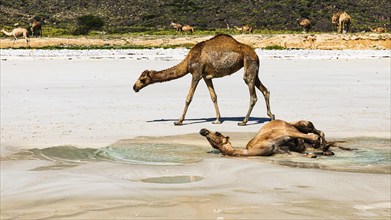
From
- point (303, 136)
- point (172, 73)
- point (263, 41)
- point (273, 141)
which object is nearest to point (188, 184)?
point (273, 141)

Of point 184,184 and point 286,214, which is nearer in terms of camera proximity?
point 286,214

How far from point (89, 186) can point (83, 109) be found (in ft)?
29.2

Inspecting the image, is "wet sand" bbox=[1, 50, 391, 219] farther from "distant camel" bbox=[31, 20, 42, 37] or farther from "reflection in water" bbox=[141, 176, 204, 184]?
"distant camel" bbox=[31, 20, 42, 37]

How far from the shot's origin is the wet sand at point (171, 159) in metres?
7.77

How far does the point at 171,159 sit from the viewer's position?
35.8 ft

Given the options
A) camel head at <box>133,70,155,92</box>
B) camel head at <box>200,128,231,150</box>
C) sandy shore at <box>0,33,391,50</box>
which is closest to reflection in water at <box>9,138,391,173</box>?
camel head at <box>200,128,231,150</box>

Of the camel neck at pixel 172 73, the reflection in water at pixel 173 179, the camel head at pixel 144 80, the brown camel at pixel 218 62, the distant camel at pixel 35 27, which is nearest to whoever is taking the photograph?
the reflection in water at pixel 173 179

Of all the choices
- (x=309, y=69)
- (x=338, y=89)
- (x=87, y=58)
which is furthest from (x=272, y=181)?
(x=87, y=58)

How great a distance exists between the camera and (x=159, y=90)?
22.7 m

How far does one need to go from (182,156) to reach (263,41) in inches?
1683

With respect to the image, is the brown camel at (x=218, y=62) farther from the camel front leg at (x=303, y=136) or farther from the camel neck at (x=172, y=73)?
the camel front leg at (x=303, y=136)

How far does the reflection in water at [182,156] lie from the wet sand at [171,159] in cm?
2

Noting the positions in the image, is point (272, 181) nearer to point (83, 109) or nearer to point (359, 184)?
point (359, 184)

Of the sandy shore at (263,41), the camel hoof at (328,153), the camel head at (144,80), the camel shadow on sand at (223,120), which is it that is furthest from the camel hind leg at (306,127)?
the sandy shore at (263,41)
